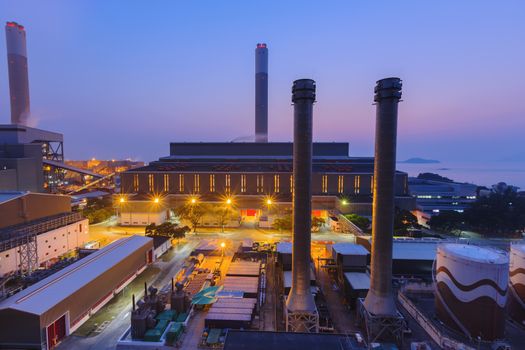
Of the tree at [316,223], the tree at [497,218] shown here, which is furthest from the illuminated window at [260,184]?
the tree at [497,218]

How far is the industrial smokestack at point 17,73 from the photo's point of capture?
Answer: 14451 centimetres

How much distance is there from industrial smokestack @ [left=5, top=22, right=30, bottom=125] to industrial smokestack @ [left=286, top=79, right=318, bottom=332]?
183643 millimetres

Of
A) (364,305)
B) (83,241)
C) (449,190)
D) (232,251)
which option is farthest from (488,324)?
(449,190)

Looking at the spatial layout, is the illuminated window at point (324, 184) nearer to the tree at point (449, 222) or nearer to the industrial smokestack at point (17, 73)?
the tree at point (449, 222)

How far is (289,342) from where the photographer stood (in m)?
16.6

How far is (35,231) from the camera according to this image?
34.0m

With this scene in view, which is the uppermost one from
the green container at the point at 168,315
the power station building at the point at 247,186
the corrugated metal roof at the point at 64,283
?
the power station building at the point at 247,186

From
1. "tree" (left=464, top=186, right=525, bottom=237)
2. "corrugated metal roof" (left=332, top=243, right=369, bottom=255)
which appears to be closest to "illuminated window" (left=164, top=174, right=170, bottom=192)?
"corrugated metal roof" (left=332, top=243, right=369, bottom=255)

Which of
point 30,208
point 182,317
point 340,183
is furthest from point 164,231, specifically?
point 340,183

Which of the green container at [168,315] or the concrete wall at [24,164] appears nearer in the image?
the green container at [168,315]

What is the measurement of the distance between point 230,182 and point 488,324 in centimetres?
5889

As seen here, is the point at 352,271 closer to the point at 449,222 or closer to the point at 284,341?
the point at 284,341

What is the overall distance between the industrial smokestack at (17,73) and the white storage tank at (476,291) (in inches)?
7690

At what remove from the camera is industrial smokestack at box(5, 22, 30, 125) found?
145 metres
